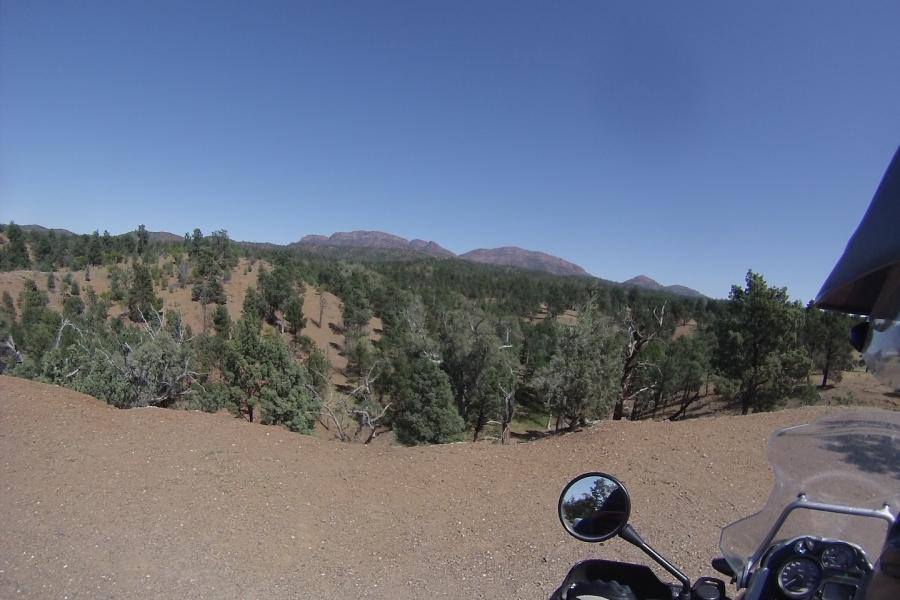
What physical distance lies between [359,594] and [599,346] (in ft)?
44.8

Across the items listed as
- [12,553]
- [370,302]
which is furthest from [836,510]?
[370,302]

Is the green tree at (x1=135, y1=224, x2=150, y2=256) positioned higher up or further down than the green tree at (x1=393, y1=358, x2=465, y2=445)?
higher up

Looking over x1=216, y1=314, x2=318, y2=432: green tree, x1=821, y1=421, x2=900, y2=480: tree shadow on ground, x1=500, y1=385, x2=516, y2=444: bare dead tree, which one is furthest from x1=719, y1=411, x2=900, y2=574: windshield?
x1=216, y1=314, x2=318, y2=432: green tree

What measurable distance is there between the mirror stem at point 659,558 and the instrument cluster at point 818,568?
0.29 meters

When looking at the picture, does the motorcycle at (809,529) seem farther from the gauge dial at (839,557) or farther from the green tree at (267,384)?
the green tree at (267,384)

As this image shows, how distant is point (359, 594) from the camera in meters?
4.90

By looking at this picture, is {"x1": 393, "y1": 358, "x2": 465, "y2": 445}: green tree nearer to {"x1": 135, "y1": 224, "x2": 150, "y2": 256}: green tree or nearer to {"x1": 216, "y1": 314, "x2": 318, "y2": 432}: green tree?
{"x1": 216, "y1": 314, "x2": 318, "y2": 432}: green tree

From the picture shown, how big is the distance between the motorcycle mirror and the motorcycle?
0.04 meters

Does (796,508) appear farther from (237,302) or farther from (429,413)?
(237,302)

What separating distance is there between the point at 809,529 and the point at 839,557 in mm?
124

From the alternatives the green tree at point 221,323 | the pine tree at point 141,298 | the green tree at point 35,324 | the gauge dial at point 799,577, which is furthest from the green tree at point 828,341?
the pine tree at point 141,298

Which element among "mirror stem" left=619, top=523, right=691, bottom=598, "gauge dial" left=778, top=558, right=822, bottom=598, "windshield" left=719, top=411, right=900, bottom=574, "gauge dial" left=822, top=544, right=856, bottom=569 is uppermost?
"windshield" left=719, top=411, right=900, bottom=574

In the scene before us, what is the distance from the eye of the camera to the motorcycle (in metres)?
1.70

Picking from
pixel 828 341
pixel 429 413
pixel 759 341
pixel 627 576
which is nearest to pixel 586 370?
pixel 429 413
